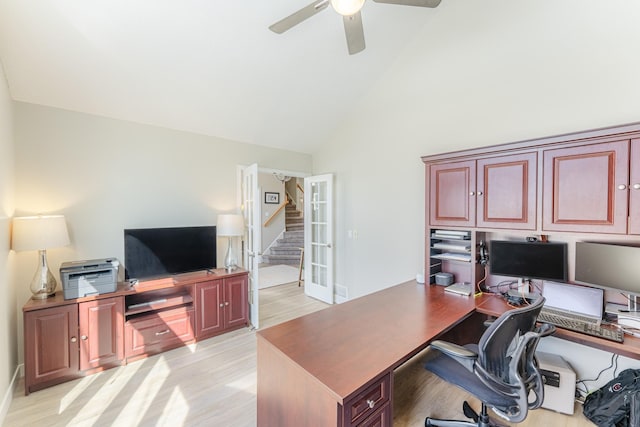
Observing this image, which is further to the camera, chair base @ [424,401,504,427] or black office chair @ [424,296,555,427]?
chair base @ [424,401,504,427]

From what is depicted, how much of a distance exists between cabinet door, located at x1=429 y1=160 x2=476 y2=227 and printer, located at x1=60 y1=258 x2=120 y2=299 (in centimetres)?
313

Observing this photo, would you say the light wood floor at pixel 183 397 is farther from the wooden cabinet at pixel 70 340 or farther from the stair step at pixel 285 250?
the stair step at pixel 285 250

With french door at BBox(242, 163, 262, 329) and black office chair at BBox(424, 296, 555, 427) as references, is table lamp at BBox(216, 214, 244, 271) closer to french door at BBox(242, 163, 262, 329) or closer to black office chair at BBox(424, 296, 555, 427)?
french door at BBox(242, 163, 262, 329)

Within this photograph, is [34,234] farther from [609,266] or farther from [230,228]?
[609,266]

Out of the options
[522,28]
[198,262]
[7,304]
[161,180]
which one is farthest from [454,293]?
[7,304]

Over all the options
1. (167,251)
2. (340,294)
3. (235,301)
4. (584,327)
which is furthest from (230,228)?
(584,327)

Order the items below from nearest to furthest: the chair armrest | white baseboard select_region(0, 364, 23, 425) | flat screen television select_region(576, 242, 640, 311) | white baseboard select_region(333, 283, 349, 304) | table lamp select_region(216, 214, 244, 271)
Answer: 1. the chair armrest
2. flat screen television select_region(576, 242, 640, 311)
3. white baseboard select_region(0, 364, 23, 425)
4. table lamp select_region(216, 214, 244, 271)
5. white baseboard select_region(333, 283, 349, 304)

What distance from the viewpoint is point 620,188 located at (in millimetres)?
1711

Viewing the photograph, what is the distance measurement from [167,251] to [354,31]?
281cm

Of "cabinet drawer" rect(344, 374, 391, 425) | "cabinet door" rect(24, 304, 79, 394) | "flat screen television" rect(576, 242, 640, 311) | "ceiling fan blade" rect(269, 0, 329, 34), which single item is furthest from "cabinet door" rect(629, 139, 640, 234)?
"cabinet door" rect(24, 304, 79, 394)

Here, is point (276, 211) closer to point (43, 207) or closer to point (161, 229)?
point (161, 229)

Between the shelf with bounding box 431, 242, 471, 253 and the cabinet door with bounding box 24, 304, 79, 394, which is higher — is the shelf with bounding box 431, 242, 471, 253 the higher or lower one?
the higher one

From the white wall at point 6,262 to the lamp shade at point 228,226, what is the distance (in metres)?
1.72

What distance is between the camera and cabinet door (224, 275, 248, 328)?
10.4 feet
